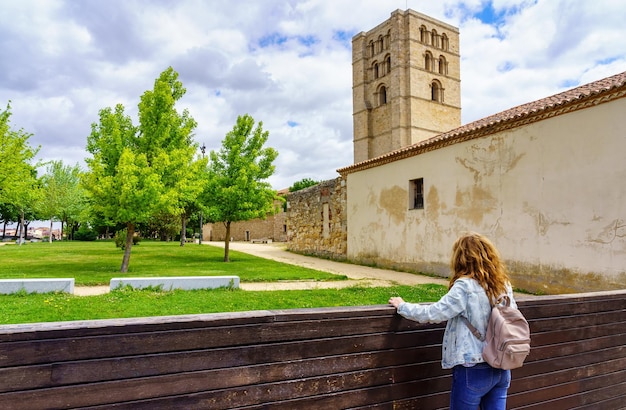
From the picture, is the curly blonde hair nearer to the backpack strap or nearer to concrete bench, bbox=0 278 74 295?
the backpack strap

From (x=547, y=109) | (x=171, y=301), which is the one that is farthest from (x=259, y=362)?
(x=547, y=109)

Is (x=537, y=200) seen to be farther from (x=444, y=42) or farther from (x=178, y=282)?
(x=444, y=42)

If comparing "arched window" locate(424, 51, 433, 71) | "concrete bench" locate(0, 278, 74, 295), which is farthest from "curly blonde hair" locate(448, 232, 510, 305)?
"arched window" locate(424, 51, 433, 71)

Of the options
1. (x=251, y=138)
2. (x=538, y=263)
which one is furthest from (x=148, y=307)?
(x=251, y=138)

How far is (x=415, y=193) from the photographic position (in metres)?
15.8

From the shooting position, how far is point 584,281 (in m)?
9.69

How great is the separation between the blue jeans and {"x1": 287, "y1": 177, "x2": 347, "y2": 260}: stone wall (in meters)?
17.4

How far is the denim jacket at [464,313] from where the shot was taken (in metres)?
2.43

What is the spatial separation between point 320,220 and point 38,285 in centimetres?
1492

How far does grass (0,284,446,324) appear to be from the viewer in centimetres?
697

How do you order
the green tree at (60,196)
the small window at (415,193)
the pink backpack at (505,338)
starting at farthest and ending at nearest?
the green tree at (60,196) < the small window at (415,193) < the pink backpack at (505,338)

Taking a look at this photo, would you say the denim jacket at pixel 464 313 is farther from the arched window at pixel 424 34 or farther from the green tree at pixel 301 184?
the green tree at pixel 301 184

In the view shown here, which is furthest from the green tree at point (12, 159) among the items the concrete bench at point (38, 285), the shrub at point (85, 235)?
the shrub at point (85, 235)

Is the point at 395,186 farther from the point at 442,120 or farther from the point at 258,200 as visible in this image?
the point at 442,120
